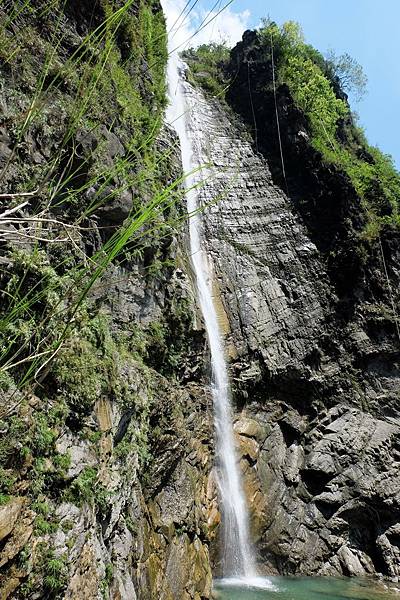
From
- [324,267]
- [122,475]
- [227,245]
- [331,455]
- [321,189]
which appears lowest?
[331,455]

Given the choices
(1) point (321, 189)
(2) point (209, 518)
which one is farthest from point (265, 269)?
(2) point (209, 518)

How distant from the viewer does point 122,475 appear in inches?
212

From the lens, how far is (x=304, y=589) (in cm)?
779

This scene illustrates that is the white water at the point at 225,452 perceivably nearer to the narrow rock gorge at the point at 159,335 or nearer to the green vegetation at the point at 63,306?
the narrow rock gorge at the point at 159,335

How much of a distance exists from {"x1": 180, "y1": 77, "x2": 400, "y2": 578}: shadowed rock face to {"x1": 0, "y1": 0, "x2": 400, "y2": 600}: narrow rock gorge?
1.8 inches

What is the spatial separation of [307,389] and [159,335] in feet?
16.6

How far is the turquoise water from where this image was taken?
7.16 meters

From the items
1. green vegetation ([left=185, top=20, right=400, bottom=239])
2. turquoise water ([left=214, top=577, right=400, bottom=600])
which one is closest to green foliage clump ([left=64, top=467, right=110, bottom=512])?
turquoise water ([left=214, top=577, right=400, bottom=600])

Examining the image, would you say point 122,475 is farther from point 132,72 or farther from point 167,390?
point 132,72

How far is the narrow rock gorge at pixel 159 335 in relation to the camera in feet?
7.24

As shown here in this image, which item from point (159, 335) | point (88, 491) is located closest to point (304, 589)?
point (159, 335)

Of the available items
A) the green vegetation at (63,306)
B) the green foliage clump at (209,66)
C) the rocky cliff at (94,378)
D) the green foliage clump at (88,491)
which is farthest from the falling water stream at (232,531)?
the green foliage clump at (209,66)

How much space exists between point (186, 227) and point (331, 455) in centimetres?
709

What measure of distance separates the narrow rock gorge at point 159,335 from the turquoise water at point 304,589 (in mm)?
498
